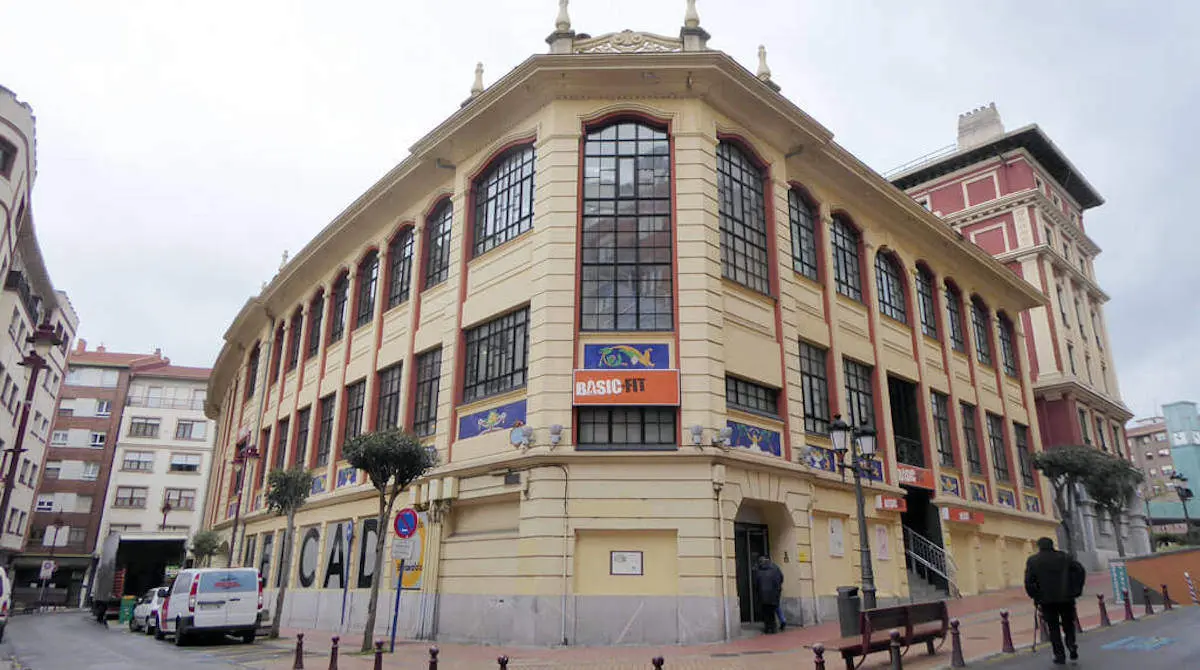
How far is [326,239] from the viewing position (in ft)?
94.6

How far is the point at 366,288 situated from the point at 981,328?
24524 millimetres

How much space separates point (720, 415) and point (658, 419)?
4.43 ft

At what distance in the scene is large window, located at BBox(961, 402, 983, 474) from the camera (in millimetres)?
27625

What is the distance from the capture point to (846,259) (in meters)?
24.5

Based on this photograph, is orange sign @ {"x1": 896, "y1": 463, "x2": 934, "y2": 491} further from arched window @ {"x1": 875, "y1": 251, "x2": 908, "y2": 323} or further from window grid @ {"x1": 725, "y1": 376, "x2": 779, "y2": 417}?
window grid @ {"x1": 725, "y1": 376, "x2": 779, "y2": 417}

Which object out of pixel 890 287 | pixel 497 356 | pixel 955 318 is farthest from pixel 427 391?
pixel 955 318

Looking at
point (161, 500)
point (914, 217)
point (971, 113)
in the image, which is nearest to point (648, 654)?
point (914, 217)

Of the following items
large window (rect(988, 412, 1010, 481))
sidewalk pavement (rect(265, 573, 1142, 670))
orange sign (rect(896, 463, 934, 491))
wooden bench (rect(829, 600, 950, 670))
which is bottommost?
sidewalk pavement (rect(265, 573, 1142, 670))

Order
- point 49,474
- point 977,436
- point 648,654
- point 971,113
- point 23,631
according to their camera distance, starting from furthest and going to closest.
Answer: point 49,474
point 971,113
point 977,436
point 23,631
point 648,654

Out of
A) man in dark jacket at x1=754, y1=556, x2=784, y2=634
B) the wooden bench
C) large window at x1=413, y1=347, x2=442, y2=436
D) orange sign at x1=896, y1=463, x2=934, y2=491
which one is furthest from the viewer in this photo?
orange sign at x1=896, y1=463, x2=934, y2=491

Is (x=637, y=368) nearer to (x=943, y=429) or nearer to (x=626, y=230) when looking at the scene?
(x=626, y=230)

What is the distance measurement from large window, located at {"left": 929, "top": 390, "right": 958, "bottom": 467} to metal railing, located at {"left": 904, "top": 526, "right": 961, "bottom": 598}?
130 inches

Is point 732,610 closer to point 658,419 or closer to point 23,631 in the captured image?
point 658,419

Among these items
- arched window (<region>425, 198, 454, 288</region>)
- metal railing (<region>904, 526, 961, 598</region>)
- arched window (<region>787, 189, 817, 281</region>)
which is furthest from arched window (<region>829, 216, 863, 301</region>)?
arched window (<region>425, 198, 454, 288</region>)
